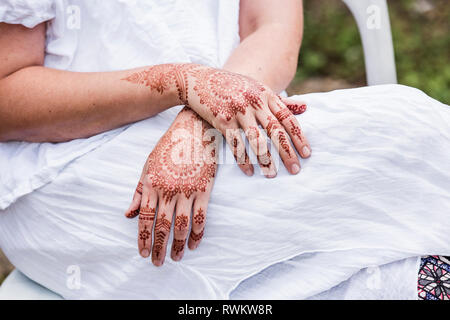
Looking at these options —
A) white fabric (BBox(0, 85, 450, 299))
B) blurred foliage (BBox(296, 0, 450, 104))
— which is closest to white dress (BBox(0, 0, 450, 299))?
white fabric (BBox(0, 85, 450, 299))

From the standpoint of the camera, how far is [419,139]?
2.78ft

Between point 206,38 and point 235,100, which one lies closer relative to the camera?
point 235,100

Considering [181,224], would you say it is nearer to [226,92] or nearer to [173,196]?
[173,196]

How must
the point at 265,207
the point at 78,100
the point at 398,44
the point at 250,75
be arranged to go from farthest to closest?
the point at 398,44 → the point at 250,75 → the point at 78,100 → the point at 265,207

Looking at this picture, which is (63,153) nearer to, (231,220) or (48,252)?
(48,252)

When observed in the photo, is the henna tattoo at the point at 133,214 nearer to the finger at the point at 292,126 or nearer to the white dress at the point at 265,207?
the white dress at the point at 265,207

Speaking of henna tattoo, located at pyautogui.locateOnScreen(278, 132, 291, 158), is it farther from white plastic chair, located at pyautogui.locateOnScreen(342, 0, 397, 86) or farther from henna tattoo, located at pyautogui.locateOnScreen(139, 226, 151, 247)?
white plastic chair, located at pyautogui.locateOnScreen(342, 0, 397, 86)

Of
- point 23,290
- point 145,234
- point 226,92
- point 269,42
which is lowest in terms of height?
point 23,290

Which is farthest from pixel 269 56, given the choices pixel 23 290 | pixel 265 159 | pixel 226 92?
pixel 23 290

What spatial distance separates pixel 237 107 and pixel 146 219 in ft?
0.78

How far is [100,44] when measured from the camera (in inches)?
40.9

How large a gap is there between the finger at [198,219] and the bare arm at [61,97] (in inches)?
7.5
